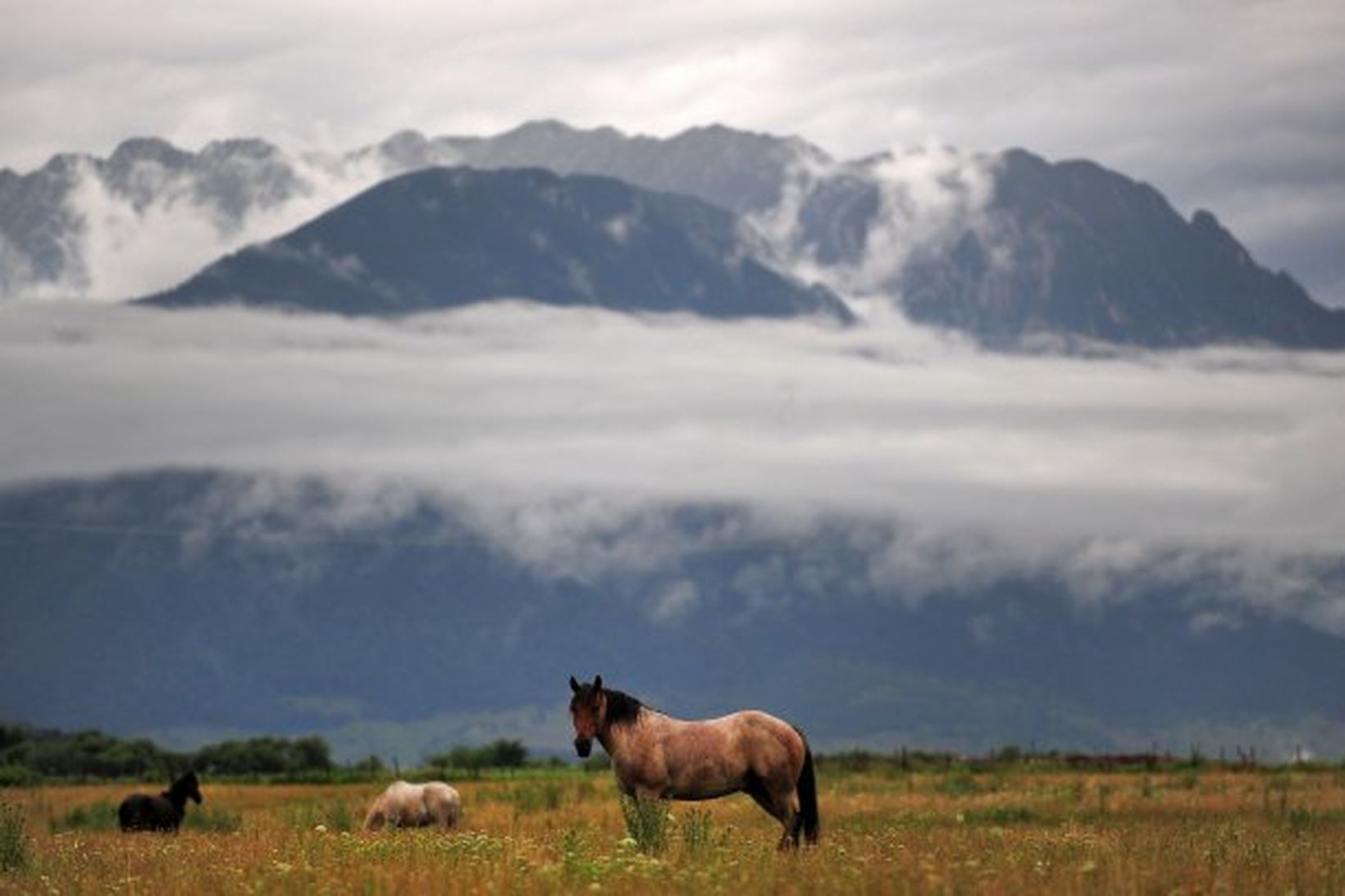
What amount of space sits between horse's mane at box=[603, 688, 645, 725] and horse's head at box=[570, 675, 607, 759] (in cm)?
8

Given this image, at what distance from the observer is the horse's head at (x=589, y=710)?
36219mm

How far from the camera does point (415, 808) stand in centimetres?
5116

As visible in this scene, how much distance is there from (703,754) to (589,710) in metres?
1.89

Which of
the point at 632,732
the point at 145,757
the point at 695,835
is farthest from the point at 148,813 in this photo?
the point at 145,757

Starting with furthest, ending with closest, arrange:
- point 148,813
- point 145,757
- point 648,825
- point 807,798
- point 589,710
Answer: point 145,757
point 148,813
point 589,710
point 807,798
point 648,825

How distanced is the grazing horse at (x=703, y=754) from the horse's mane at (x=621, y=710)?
1cm

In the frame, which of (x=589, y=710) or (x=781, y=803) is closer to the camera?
(x=781, y=803)

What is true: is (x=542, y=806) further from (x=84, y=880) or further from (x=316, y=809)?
(x=84, y=880)

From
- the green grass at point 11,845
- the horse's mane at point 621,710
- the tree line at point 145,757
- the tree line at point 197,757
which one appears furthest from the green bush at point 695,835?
the tree line at point 145,757

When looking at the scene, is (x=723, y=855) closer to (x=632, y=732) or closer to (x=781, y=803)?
(x=781, y=803)

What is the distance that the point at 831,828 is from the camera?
48094mm

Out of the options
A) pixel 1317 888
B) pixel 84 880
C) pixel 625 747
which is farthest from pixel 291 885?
pixel 1317 888

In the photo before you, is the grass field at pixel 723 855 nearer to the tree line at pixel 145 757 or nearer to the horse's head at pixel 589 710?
the horse's head at pixel 589 710

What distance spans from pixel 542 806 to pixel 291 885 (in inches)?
1354
